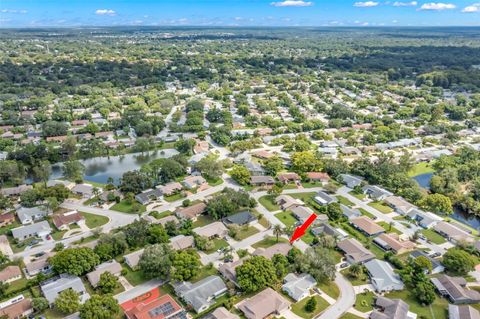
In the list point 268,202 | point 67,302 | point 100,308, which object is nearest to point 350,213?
point 268,202

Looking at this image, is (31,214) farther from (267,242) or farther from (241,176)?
(267,242)

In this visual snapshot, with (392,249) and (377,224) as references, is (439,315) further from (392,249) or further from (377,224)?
(377,224)

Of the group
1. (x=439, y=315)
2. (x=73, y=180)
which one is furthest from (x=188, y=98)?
(x=439, y=315)

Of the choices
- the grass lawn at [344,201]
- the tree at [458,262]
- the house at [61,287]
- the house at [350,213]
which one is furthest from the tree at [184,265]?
the tree at [458,262]

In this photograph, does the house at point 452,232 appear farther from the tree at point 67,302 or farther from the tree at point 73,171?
the tree at point 73,171

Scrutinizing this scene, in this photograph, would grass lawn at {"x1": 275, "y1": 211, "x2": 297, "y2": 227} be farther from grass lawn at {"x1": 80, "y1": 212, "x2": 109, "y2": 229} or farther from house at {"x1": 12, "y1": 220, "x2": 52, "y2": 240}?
house at {"x1": 12, "y1": 220, "x2": 52, "y2": 240}

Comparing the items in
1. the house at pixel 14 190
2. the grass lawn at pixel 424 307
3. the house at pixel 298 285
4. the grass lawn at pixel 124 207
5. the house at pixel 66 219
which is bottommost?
the grass lawn at pixel 424 307
